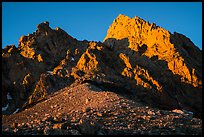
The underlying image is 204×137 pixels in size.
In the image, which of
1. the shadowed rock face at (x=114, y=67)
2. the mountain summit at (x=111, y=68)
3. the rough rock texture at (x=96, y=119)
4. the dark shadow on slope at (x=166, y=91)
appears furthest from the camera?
the shadowed rock face at (x=114, y=67)

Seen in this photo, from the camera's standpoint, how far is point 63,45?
71.5 metres

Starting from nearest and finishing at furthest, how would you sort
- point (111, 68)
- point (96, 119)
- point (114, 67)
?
point (96, 119) < point (111, 68) < point (114, 67)

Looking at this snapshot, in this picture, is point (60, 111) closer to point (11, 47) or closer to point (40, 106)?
point (40, 106)

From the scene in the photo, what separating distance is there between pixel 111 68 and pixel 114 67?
40.5 inches

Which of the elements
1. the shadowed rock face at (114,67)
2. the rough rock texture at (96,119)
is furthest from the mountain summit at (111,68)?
the rough rock texture at (96,119)

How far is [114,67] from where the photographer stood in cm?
5866

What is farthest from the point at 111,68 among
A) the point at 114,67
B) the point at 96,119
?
the point at 96,119

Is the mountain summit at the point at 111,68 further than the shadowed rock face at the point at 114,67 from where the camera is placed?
No

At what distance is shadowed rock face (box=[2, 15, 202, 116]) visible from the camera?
5231 cm

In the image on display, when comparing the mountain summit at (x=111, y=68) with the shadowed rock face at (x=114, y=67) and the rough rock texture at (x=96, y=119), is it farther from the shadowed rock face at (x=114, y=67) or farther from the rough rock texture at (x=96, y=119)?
the rough rock texture at (x=96, y=119)

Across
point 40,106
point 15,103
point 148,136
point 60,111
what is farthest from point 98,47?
point 148,136

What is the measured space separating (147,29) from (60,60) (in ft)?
59.2

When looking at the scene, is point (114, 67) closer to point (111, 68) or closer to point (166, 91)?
Answer: point (111, 68)

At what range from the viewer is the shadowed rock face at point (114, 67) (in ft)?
172
